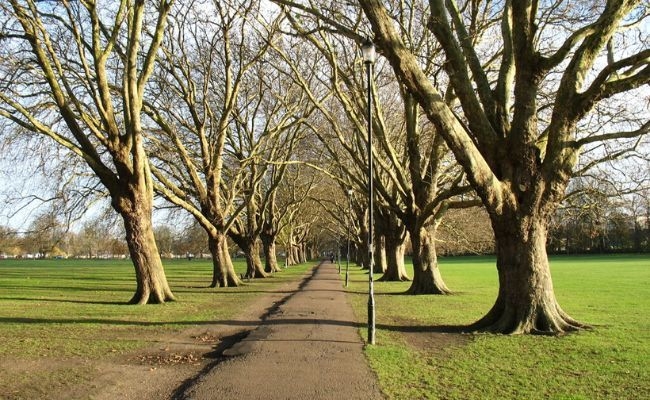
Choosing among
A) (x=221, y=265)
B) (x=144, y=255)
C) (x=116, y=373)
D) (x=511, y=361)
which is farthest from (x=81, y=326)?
(x=221, y=265)

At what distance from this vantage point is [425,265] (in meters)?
23.2

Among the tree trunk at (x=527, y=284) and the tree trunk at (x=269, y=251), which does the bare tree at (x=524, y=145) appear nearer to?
the tree trunk at (x=527, y=284)

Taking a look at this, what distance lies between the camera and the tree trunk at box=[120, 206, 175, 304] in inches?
732

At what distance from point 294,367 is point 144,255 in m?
11.8

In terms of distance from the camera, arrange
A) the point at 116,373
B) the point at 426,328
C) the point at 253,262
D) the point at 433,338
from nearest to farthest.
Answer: the point at 116,373 < the point at 433,338 < the point at 426,328 < the point at 253,262

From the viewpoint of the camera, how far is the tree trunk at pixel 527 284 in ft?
37.8

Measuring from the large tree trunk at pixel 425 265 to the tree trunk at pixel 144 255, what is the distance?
998cm

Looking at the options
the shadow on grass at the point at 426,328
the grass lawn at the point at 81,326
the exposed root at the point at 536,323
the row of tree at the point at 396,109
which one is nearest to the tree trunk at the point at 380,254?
the row of tree at the point at 396,109

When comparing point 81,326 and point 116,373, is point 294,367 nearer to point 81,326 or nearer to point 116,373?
point 116,373

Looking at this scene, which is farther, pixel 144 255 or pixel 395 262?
pixel 395 262

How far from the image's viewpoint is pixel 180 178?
30.0 m

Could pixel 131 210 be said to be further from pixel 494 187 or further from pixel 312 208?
pixel 312 208

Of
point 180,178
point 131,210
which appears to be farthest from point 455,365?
point 180,178

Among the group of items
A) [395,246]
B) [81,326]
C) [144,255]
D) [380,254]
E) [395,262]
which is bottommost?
[81,326]
